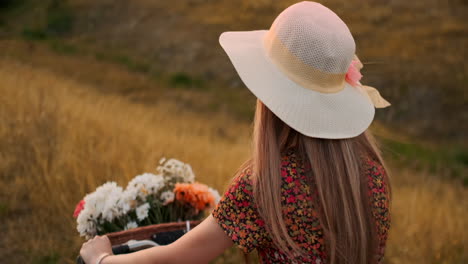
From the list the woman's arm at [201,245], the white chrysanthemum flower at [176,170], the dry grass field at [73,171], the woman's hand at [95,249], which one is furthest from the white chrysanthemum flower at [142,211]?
the woman's arm at [201,245]

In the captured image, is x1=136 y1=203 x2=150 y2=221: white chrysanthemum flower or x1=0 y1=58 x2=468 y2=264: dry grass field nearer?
x1=136 y1=203 x2=150 y2=221: white chrysanthemum flower

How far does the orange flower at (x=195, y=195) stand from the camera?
9.83ft

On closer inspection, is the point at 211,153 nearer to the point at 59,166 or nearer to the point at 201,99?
the point at 59,166

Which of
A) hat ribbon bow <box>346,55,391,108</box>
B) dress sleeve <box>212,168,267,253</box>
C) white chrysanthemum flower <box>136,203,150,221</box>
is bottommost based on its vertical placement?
white chrysanthemum flower <box>136,203,150,221</box>

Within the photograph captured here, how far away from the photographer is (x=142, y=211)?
3.00 metres

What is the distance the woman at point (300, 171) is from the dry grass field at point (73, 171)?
63.1 inches

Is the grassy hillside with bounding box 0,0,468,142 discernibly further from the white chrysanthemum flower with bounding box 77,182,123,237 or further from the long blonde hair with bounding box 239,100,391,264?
the long blonde hair with bounding box 239,100,391,264

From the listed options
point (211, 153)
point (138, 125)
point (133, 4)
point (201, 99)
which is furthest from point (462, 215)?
point (133, 4)

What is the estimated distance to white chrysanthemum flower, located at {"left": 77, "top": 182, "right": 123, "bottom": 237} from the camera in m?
2.85

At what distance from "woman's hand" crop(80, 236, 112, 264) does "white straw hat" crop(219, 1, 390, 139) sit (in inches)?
37.2

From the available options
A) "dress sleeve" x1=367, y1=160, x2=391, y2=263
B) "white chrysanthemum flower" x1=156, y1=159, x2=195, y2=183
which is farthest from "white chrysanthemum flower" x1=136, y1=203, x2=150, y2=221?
"dress sleeve" x1=367, y1=160, x2=391, y2=263

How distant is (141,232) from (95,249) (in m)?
0.39

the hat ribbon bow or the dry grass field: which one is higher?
the hat ribbon bow

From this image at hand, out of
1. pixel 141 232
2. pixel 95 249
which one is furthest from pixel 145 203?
pixel 95 249
